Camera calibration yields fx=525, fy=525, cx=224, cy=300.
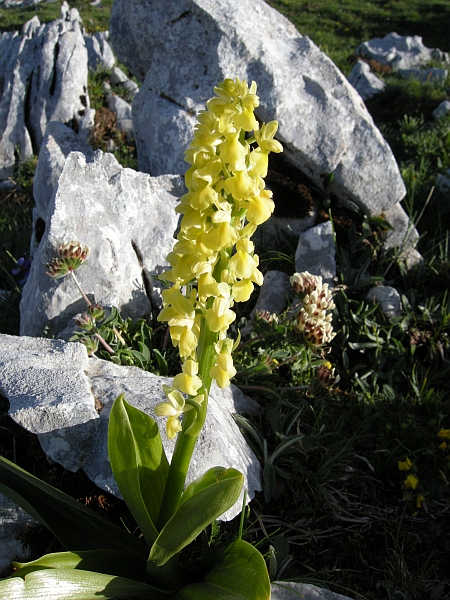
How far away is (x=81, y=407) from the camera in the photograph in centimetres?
230

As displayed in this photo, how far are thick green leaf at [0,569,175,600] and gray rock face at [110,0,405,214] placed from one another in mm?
3325

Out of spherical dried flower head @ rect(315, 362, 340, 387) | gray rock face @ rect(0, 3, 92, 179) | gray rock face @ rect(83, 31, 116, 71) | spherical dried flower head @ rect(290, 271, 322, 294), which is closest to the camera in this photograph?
spherical dried flower head @ rect(315, 362, 340, 387)

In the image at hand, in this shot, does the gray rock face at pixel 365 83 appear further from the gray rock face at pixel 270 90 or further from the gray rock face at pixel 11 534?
the gray rock face at pixel 11 534

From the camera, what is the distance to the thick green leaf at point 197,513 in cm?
164

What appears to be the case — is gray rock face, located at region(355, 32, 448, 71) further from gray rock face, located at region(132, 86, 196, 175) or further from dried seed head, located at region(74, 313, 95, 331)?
dried seed head, located at region(74, 313, 95, 331)

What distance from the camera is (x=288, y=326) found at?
3375 mm

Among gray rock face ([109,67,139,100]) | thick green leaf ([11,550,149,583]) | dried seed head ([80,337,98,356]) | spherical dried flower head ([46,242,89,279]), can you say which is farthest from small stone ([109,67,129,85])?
thick green leaf ([11,550,149,583])

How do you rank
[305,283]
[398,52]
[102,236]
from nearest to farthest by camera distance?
[305,283], [102,236], [398,52]

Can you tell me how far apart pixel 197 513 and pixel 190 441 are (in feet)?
0.79

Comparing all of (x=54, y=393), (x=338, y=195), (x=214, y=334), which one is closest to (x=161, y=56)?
(x=338, y=195)

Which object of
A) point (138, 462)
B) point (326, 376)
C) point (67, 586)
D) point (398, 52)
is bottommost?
point (326, 376)

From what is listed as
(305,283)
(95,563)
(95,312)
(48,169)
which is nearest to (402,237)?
(305,283)

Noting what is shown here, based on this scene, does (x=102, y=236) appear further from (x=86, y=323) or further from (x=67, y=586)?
(x=67, y=586)

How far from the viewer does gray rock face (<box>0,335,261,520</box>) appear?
2264 millimetres
